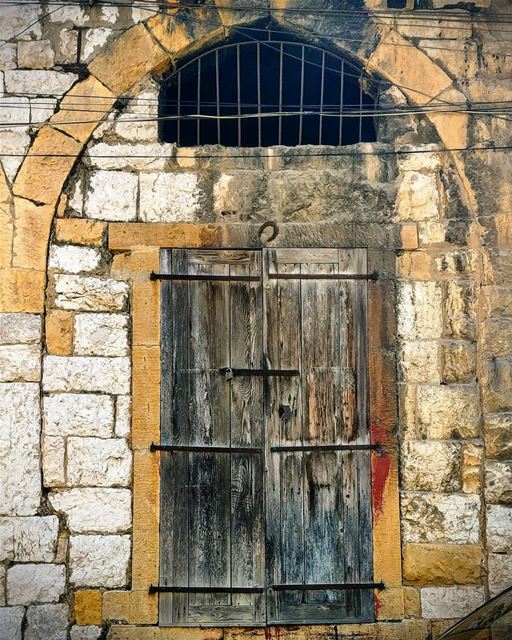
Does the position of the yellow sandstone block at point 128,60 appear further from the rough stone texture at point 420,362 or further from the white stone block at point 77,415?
the rough stone texture at point 420,362

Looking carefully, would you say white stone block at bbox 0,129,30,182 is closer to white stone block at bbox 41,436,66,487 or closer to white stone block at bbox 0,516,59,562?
white stone block at bbox 41,436,66,487

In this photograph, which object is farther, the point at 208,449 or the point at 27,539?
the point at 208,449

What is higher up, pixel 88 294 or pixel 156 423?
pixel 88 294

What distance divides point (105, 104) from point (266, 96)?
1.13m

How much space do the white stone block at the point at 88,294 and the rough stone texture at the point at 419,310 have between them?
1787 millimetres

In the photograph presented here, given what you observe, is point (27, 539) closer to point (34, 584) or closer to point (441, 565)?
point (34, 584)

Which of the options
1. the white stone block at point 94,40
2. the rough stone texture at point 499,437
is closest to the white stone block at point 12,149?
the white stone block at point 94,40

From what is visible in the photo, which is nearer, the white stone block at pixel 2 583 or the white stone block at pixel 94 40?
the white stone block at pixel 2 583

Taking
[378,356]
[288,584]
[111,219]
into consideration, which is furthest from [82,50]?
[288,584]

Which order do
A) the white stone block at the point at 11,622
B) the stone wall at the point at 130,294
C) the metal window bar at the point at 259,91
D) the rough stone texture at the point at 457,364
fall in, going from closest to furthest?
the white stone block at the point at 11,622
the stone wall at the point at 130,294
the rough stone texture at the point at 457,364
the metal window bar at the point at 259,91

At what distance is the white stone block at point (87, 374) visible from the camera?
511cm

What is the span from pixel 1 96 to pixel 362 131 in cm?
239

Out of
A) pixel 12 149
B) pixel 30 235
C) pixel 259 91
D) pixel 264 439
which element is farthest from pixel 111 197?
pixel 264 439

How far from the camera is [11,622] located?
16.2ft
